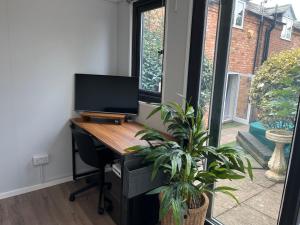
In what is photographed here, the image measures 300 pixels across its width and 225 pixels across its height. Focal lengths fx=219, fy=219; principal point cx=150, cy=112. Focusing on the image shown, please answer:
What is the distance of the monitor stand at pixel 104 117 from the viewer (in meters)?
2.57

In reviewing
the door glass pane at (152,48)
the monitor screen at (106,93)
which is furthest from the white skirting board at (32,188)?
the door glass pane at (152,48)

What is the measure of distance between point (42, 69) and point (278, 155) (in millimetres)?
2417

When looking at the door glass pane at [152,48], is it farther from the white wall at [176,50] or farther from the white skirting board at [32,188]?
the white skirting board at [32,188]

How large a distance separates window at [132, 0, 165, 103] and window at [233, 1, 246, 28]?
0.88 m

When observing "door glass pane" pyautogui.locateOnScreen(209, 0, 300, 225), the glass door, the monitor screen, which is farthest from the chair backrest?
"door glass pane" pyautogui.locateOnScreen(209, 0, 300, 225)

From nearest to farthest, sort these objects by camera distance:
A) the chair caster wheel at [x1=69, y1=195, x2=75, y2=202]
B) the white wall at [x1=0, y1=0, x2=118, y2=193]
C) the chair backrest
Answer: the chair backrest < the white wall at [x1=0, y1=0, x2=118, y2=193] < the chair caster wheel at [x1=69, y1=195, x2=75, y2=202]

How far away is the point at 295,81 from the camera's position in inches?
54.6

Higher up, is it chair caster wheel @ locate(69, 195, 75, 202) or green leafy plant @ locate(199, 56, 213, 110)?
green leafy plant @ locate(199, 56, 213, 110)

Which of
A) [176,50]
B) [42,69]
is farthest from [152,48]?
[42,69]

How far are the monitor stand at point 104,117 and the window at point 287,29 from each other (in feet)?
5.76

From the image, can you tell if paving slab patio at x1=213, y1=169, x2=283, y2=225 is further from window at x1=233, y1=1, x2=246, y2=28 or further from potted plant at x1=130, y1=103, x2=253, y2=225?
window at x1=233, y1=1, x2=246, y2=28

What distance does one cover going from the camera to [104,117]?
2.59 m

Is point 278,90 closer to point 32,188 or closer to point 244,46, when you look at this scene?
point 244,46

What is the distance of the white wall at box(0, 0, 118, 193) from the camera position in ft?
7.44
